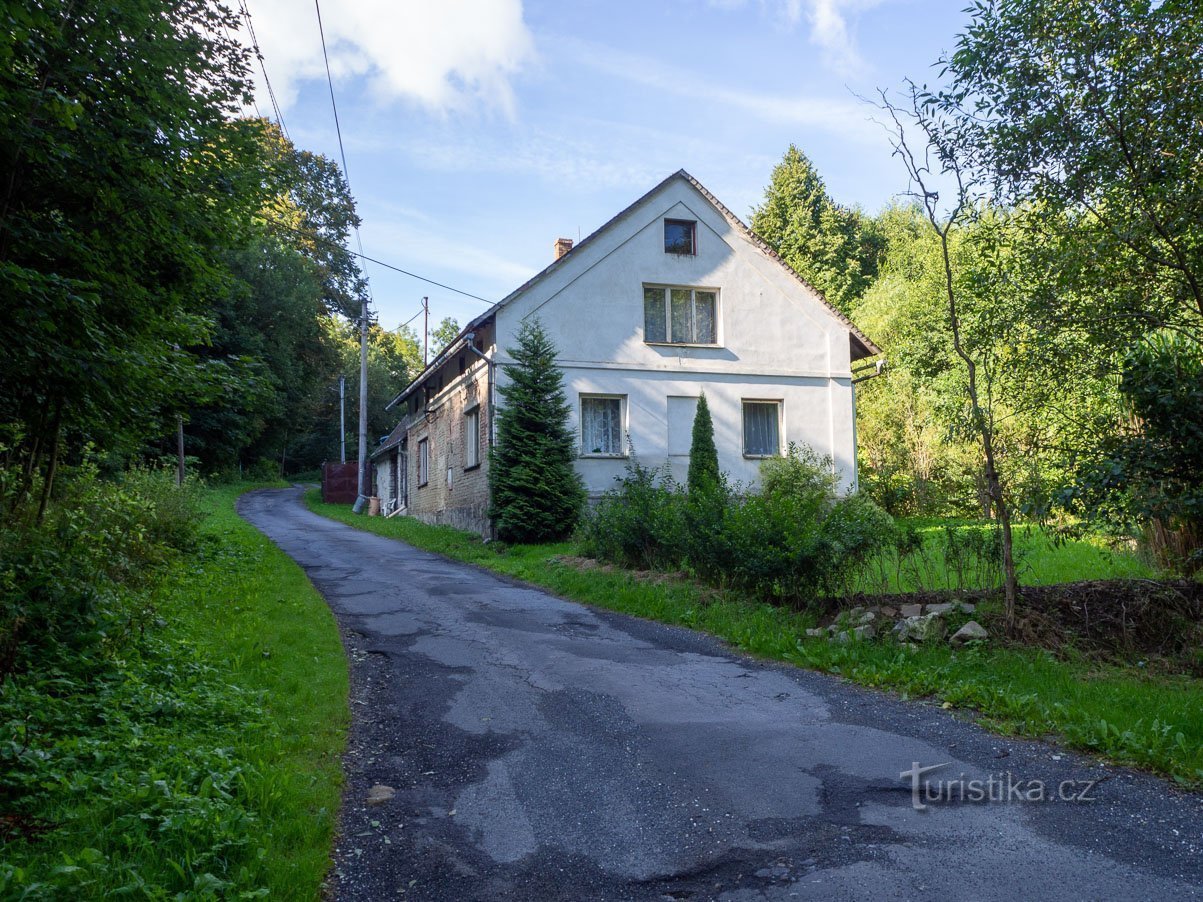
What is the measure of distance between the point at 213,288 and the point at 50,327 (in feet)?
9.74

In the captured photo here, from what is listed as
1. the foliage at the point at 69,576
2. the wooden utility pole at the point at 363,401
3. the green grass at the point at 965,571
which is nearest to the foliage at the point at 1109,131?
the green grass at the point at 965,571

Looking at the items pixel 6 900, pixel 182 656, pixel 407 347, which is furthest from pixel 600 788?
pixel 407 347

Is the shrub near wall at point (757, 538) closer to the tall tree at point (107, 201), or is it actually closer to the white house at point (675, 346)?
the tall tree at point (107, 201)

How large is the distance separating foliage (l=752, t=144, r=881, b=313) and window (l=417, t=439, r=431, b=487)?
2071 centimetres

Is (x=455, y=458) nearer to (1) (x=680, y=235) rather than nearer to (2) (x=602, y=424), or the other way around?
(2) (x=602, y=424)

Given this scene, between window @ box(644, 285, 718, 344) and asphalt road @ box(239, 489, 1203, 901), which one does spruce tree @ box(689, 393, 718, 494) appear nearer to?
window @ box(644, 285, 718, 344)

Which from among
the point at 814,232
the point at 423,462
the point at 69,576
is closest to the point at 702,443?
the point at 423,462

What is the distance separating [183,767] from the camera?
14.4 feet

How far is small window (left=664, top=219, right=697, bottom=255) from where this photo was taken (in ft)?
69.1

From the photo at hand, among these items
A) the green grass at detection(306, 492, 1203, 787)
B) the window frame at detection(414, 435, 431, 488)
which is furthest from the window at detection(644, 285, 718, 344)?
the green grass at detection(306, 492, 1203, 787)

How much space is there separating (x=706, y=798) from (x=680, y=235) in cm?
1810

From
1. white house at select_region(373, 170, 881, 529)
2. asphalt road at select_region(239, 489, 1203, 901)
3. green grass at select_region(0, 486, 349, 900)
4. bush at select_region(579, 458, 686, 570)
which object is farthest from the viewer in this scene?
white house at select_region(373, 170, 881, 529)

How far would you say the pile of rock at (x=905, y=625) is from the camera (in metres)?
8.05

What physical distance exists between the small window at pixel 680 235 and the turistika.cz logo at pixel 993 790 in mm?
17484
